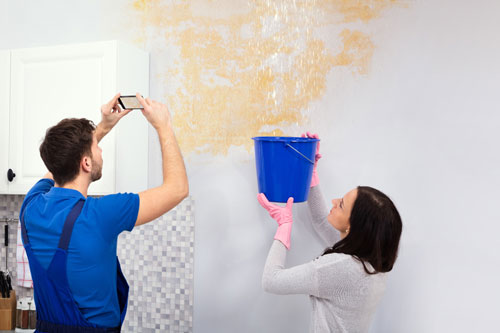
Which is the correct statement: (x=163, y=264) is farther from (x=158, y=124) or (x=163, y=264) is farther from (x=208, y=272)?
(x=158, y=124)

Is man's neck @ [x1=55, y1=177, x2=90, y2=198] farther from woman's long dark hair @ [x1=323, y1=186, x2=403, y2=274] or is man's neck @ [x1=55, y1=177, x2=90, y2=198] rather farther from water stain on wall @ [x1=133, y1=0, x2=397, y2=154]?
woman's long dark hair @ [x1=323, y1=186, x2=403, y2=274]

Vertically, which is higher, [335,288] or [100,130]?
[100,130]

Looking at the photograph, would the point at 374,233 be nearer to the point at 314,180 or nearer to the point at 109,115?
the point at 314,180

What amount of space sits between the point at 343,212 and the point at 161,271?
1.07 m

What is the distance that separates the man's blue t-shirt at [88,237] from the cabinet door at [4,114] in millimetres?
822

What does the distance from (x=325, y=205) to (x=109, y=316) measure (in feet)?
3.33

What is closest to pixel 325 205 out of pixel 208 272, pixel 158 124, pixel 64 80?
pixel 208 272

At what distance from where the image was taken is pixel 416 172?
6.57 feet

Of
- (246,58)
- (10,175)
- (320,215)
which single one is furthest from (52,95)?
(320,215)

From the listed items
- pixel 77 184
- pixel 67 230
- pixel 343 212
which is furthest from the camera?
pixel 343 212

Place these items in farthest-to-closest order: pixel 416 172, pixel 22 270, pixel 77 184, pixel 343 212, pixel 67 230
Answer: pixel 22 270, pixel 416 172, pixel 343 212, pixel 77 184, pixel 67 230

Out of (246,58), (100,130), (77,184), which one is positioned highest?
(246,58)

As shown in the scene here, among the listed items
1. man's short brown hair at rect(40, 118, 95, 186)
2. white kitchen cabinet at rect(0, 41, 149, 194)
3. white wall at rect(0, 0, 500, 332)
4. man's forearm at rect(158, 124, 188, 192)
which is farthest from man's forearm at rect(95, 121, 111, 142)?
white wall at rect(0, 0, 500, 332)

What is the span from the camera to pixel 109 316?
1.62 meters
